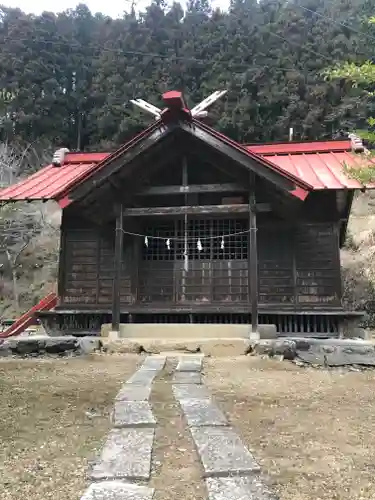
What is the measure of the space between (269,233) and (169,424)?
7.77m

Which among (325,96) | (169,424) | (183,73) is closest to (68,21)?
(183,73)

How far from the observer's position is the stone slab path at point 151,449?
2.85 m

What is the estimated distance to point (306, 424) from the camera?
4.52 m

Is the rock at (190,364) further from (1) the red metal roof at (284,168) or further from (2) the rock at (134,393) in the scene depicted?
(1) the red metal roof at (284,168)

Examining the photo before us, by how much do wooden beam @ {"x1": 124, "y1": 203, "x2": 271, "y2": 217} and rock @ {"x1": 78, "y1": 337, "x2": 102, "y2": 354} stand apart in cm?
297

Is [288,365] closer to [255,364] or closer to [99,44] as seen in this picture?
[255,364]

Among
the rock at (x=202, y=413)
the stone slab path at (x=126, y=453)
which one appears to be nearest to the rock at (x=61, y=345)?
the stone slab path at (x=126, y=453)

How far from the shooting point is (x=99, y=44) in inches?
1515

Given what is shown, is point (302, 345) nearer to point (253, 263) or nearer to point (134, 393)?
point (253, 263)

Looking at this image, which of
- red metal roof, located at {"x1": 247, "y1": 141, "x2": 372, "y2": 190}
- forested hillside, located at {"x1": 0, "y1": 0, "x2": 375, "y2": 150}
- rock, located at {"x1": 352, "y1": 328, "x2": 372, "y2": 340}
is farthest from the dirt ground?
forested hillside, located at {"x1": 0, "y1": 0, "x2": 375, "y2": 150}

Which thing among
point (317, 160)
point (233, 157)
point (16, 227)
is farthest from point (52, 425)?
point (16, 227)

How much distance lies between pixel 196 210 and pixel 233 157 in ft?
4.79

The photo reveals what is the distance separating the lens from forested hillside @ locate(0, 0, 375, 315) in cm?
3167

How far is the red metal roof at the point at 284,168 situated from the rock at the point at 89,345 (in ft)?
10.6
